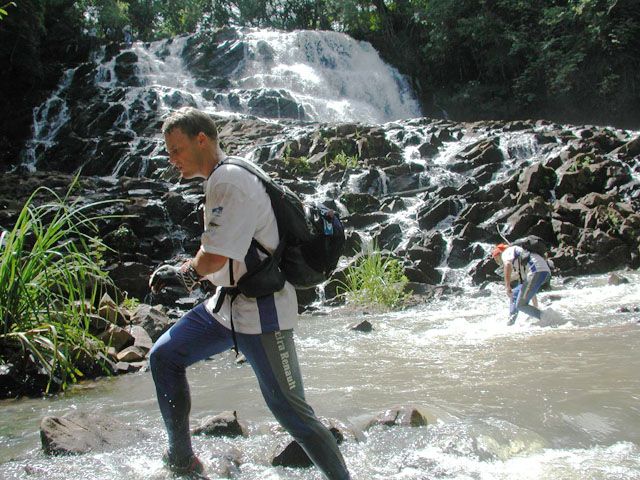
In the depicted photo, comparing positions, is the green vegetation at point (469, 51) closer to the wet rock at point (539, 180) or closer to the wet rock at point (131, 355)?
the wet rock at point (539, 180)

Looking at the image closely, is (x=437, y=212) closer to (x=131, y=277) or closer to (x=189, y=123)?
(x=131, y=277)

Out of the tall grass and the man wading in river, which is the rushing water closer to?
the tall grass

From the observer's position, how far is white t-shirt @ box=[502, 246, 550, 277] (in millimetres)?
7422

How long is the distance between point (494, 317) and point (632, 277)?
133 inches

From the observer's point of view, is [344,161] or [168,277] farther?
[344,161]

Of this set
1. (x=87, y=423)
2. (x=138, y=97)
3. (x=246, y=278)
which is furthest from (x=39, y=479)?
(x=138, y=97)

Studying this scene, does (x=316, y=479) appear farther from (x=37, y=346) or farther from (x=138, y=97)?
(x=138, y=97)

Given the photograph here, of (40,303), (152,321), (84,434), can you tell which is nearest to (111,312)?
(152,321)

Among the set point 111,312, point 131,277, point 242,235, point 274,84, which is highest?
point 274,84

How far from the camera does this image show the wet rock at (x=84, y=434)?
3.52m

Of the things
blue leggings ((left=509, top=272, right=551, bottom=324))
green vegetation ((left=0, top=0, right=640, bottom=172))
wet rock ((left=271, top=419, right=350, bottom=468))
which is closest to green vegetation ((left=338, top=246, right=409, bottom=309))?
blue leggings ((left=509, top=272, right=551, bottom=324))

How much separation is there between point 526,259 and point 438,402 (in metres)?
3.62

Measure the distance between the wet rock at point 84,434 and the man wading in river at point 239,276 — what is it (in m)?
1.18

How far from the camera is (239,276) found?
8.62ft
